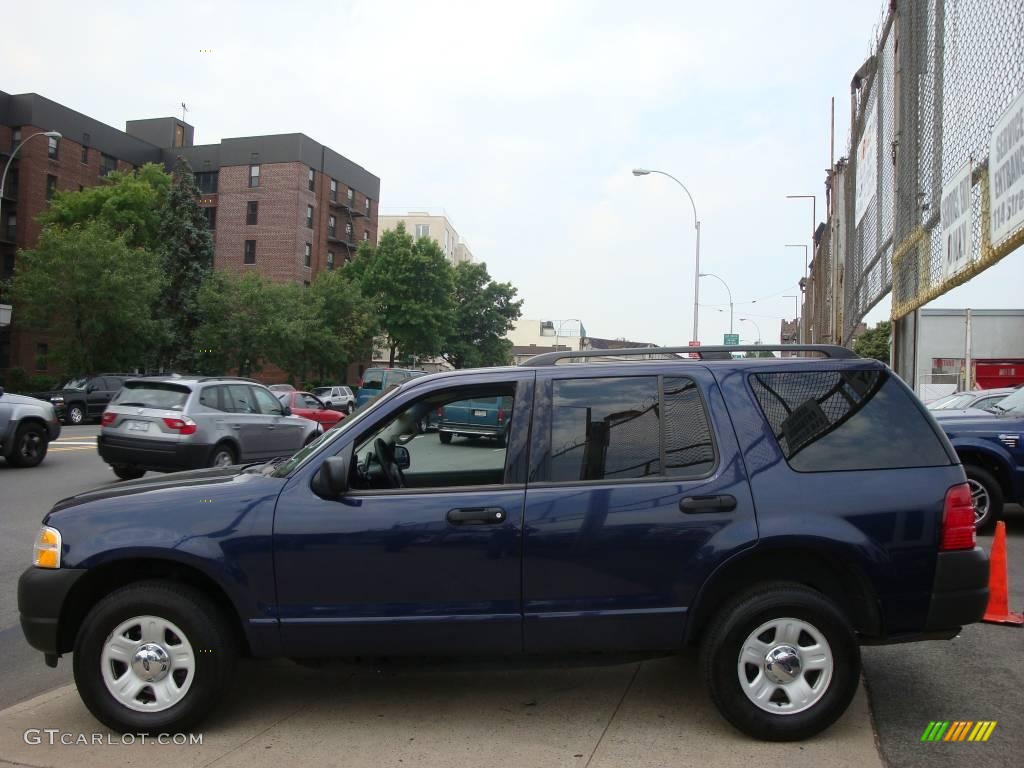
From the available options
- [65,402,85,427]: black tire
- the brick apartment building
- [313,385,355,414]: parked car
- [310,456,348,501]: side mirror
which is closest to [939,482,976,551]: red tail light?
[310,456,348,501]: side mirror

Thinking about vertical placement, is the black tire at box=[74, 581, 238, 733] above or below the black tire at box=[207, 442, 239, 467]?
below

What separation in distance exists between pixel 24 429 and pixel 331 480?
1232cm

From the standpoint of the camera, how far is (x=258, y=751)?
3.75 metres

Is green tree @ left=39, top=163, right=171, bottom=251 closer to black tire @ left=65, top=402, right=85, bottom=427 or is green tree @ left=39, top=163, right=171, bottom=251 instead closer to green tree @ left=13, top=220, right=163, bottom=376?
green tree @ left=13, top=220, right=163, bottom=376

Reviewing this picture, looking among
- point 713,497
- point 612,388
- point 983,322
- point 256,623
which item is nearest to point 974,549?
point 713,497

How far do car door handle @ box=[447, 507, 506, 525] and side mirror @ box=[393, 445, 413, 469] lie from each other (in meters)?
0.67

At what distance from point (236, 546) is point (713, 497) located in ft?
7.30

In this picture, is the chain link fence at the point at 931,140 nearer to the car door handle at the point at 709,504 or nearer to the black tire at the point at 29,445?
the car door handle at the point at 709,504

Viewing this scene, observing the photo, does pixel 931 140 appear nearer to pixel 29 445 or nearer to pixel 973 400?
pixel 973 400

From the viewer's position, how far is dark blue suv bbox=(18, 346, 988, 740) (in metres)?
3.82

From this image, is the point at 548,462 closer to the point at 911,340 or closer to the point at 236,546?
the point at 236,546

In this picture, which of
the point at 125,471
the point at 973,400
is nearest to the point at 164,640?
the point at 125,471

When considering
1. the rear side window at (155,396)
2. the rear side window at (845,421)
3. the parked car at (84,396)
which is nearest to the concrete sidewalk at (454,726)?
the rear side window at (845,421)

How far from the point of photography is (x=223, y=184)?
2293 inches
